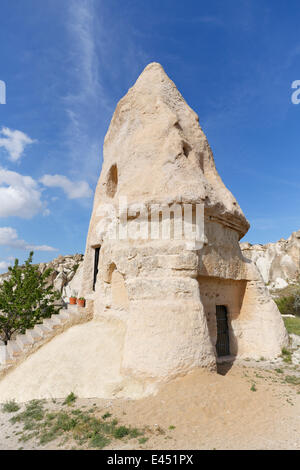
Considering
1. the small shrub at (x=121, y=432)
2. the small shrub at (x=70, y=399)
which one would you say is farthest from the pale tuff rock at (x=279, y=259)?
the small shrub at (x=121, y=432)

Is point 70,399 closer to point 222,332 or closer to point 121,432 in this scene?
point 121,432

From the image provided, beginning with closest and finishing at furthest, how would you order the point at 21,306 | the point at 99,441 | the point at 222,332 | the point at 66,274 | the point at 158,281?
the point at 99,441 < the point at 158,281 < the point at 222,332 < the point at 21,306 < the point at 66,274

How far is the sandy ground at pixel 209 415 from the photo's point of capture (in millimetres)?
3885

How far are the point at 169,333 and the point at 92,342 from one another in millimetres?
2912

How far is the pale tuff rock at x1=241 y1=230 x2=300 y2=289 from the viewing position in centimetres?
3875

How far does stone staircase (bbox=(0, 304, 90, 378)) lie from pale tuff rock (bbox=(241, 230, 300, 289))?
115 feet

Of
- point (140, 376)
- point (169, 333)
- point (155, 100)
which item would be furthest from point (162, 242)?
point (155, 100)

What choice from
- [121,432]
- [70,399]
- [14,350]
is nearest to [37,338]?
[14,350]

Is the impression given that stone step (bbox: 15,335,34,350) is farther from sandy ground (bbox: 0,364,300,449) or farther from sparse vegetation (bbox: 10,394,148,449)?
A: sparse vegetation (bbox: 10,394,148,449)

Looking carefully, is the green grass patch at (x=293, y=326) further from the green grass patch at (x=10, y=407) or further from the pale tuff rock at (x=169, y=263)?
the green grass patch at (x=10, y=407)

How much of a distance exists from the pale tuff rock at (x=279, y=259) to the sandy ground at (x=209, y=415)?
3627 centimetres

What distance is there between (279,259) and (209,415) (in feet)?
134

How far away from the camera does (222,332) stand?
8781mm
